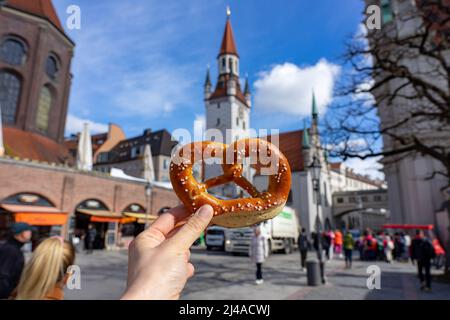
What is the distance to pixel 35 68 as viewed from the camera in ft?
78.1

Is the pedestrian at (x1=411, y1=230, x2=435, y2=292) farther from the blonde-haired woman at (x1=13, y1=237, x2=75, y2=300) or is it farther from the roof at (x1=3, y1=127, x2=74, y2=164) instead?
the roof at (x1=3, y1=127, x2=74, y2=164)

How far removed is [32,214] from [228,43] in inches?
1851

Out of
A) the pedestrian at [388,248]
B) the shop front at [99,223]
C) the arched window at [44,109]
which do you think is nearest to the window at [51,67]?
the arched window at [44,109]

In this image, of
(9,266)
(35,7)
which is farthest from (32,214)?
(35,7)

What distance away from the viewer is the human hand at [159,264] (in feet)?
3.95

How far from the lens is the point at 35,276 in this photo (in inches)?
95.6

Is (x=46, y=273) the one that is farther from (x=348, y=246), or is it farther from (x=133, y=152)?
(x=133, y=152)

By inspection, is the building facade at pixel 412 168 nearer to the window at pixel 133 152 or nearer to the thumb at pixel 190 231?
the thumb at pixel 190 231

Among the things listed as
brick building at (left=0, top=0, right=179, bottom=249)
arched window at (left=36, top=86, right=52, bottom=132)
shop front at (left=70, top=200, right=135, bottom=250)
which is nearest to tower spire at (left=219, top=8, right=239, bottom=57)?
brick building at (left=0, top=0, right=179, bottom=249)

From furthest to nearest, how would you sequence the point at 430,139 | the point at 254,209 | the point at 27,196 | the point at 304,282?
the point at 430,139
the point at 27,196
the point at 304,282
the point at 254,209

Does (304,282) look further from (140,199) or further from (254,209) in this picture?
(140,199)

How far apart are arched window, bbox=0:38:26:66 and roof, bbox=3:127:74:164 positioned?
Answer: 5.14 metres
